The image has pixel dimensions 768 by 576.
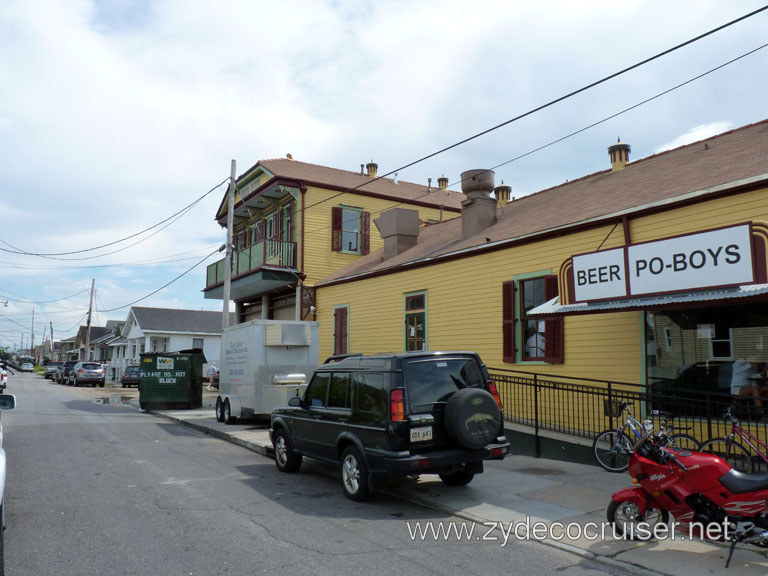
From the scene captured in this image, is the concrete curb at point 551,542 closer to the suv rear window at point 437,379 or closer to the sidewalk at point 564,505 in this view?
the sidewalk at point 564,505

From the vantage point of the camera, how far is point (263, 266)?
21.2 metres

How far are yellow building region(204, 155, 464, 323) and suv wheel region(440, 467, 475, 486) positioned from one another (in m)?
13.7

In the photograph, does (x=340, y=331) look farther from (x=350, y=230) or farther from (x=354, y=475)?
(x=354, y=475)

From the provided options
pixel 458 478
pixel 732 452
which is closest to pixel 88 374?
pixel 458 478

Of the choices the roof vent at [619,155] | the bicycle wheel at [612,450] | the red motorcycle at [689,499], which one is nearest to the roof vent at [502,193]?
the roof vent at [619,155]

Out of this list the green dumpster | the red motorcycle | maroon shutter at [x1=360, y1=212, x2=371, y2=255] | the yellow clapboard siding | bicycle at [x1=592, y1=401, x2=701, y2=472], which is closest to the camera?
the red motorcycle

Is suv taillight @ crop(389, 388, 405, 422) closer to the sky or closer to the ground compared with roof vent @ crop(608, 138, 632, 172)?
closer to the ground

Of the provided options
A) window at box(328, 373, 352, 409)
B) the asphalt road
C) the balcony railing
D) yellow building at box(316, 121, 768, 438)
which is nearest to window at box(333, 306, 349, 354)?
yellow building at box(316, 121, 768, 438)

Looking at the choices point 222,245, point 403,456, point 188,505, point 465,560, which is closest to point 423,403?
point 403,456

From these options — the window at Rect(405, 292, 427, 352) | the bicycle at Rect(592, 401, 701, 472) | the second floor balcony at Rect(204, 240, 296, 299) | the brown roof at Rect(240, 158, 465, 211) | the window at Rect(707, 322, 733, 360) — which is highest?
the brown roof at Rect(240, 158, 465, 211)

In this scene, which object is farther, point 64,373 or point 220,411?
point 64,373

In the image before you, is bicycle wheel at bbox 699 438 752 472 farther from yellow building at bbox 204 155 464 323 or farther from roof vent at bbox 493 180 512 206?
yellow building at bbox 204 155 464 323

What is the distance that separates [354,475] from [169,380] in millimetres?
15051

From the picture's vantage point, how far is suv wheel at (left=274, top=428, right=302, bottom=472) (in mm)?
9094
